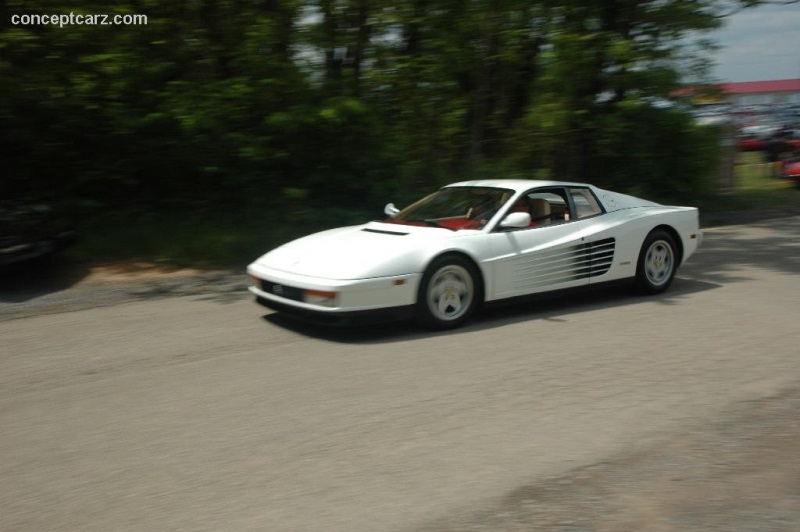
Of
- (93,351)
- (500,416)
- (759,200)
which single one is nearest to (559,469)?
(500,416)

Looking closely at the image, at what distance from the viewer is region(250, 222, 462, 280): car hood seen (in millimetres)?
6645

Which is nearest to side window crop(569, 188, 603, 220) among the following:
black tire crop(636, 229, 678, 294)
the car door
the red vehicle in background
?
the car door

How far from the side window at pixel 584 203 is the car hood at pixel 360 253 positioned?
1419mm

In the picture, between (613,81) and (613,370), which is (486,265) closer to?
(613,370)

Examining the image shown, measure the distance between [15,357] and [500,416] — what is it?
12.6 ft

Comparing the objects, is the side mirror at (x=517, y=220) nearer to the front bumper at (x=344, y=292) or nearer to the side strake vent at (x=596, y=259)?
the side strake vent at (x=596, y=259)

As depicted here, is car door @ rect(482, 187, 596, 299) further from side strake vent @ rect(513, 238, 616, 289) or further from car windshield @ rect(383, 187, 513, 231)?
car windshield @ rect(383, 187, 513, 231)

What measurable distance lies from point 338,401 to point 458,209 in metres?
3.23

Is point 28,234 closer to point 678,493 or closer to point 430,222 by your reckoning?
point 430,222

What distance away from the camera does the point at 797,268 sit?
1002cm

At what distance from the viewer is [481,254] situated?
712 cm

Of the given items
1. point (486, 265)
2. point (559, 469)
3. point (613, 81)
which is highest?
point (613, 81)

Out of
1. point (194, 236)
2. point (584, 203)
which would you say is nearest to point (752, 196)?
point (584, 203)

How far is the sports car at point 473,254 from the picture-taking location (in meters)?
6.65
